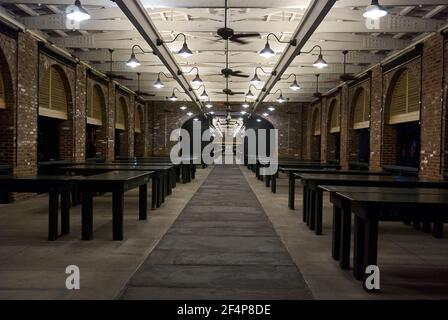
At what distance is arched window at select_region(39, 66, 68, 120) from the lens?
10.9m

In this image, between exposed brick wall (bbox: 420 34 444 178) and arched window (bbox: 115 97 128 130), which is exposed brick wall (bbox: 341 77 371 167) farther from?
arched window (bbox: 115 97 128 130)

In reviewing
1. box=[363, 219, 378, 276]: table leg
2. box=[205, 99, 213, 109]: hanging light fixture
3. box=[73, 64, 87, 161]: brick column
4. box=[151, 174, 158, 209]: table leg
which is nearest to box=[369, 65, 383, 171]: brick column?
box=[151, 174, 158, 209]: table leg

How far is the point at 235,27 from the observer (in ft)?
29.9

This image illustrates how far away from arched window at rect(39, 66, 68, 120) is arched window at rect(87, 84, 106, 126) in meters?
1.89

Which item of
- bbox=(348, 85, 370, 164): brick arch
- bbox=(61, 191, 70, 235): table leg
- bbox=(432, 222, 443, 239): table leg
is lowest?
bbox=(432, 222, 443, 239): table leg

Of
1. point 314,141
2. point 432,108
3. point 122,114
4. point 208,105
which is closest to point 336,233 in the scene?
point 432,108

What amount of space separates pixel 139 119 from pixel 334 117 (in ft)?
32.6

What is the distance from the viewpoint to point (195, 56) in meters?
12.2

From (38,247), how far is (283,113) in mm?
19455

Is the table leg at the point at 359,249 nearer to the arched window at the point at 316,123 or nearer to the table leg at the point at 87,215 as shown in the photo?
the table leg at the point at 87,215

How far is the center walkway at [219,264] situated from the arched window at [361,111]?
790 cm

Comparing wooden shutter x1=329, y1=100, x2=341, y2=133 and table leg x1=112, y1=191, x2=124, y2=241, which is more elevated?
wooden shutter x1=329, y1=100, x2=341, y2=133
